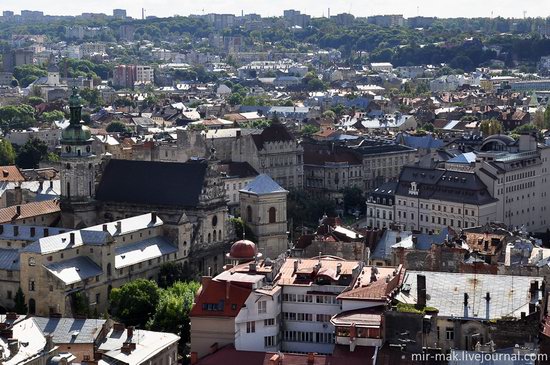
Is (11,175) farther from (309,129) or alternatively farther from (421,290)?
(309,129)

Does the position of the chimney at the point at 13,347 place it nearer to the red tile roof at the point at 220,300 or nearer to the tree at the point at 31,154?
the red tile roof at the point at 220,300

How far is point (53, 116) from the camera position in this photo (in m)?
163

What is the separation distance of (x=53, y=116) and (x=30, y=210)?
282 ft

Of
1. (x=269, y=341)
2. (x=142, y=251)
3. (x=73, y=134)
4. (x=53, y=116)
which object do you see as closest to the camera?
(x=269, y=341)

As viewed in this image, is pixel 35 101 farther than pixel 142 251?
Yes

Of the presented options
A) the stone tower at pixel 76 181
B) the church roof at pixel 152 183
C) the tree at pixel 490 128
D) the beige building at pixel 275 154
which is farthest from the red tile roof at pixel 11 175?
the tree at pixel 490 128

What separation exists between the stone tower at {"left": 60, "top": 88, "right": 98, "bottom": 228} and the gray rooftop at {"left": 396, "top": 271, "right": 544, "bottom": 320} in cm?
2867

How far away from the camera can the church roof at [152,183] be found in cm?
7675

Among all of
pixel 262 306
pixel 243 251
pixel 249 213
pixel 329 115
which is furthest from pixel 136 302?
pixel 329 115

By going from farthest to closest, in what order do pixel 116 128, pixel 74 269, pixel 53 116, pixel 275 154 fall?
pixel 53 116 < pixel 116 128 < pixel 275 154 < pixel 74 269

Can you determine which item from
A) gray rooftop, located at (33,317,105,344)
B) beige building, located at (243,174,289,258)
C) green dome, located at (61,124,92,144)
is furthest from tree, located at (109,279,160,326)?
beige building, located at (243,174,289,258)

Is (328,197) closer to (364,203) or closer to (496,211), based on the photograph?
(364,203)

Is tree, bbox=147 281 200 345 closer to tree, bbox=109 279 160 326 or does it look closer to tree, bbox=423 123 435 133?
tree, bbox=109 279 160 326

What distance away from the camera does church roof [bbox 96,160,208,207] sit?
76.8 meters
